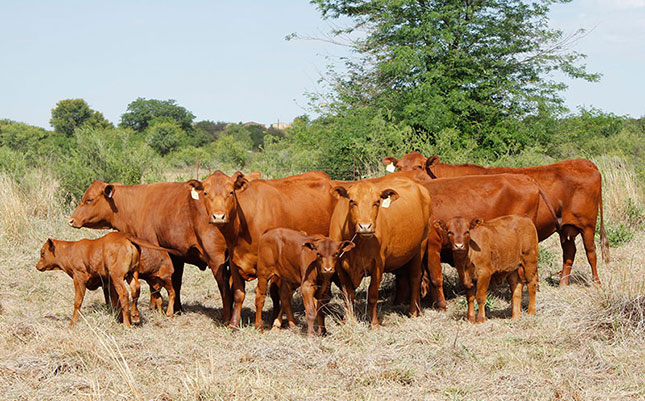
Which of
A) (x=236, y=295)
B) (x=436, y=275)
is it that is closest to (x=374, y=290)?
(x=436, y=275)

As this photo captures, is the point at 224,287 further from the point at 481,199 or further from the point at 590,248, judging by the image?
the point at 590,248

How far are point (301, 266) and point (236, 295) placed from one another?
111 cm

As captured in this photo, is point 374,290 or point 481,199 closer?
point 374,290

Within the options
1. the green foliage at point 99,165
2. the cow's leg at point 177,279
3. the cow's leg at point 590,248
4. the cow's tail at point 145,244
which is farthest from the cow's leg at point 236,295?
the green foliage at point 99,165

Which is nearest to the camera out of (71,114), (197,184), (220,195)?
(220,195)

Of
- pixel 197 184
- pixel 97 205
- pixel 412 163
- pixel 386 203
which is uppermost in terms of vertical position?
pixel 197 184

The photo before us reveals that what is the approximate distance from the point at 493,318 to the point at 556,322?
904 mm

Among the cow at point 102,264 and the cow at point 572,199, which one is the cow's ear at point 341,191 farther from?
the cow at point 572,199

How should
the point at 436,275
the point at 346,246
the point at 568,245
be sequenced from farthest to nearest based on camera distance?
the point at 568,245 < the point at 436,275 < the point at 346,246

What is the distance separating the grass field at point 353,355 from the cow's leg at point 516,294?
18 centimetres

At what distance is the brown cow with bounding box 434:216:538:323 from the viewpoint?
7305 mm

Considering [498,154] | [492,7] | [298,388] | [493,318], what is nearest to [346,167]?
[498,154]

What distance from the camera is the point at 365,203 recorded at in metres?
6.81

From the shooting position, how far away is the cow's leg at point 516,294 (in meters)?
7.46
